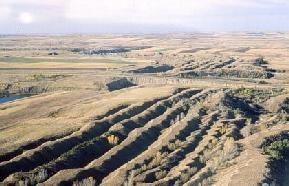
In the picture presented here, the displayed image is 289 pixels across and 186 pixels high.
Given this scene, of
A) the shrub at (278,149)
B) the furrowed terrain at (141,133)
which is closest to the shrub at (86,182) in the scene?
the furrowed terrain at (141,133)

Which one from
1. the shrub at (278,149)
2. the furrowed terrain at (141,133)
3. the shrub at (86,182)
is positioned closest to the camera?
the shrub at (86,182)

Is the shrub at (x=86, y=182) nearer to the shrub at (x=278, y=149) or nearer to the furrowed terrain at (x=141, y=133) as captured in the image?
the furrowed terrain at (x=141, y=133)

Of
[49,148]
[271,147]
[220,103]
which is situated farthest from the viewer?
[220,103]

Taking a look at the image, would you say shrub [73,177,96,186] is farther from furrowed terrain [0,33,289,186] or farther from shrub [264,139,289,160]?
shrub [264,139,289,160]

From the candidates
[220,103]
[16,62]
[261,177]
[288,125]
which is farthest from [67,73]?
[261,177]

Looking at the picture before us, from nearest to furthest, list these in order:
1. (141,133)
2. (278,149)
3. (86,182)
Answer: (86,182)
(278,149)
(141,133)

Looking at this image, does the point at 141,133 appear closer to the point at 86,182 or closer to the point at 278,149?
the point at 278,149

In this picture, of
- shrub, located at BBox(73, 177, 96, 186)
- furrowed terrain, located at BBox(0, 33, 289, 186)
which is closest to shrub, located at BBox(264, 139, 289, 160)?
furrowed terrain, located at BBox(0, 33, 289, 186)

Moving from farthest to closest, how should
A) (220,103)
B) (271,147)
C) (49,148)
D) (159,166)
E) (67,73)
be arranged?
(67,73)
(220,103)
(271,147)
(49,148)
(159,166)

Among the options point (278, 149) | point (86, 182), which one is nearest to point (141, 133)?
point (278, 149)

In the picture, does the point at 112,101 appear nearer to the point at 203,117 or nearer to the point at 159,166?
the point at 203,117

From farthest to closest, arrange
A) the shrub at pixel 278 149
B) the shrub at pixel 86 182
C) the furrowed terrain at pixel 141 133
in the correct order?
1. the shrub at pixel 278 149
2. the furrowed terrain at pixel 141 133
3. the shrub at pixel 86 182
